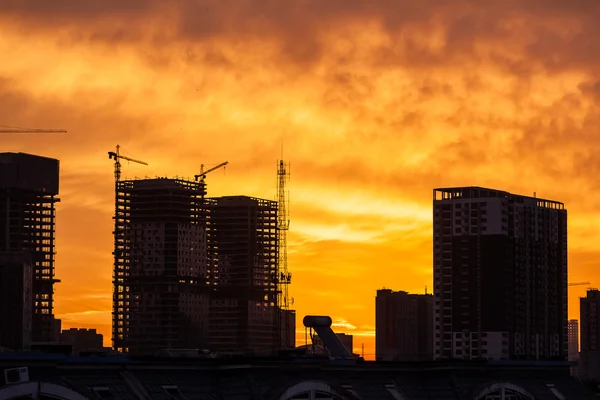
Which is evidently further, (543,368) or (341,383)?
(543,368)

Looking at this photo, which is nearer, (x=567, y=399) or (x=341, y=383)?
(x=341, y=383)

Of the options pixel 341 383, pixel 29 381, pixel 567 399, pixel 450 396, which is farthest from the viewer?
pixel 567 399

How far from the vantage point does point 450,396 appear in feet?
508

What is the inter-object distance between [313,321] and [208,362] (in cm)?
4290

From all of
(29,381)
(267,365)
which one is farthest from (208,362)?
(29,381)

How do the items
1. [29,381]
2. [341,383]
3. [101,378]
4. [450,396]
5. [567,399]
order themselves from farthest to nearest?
[567,399] → [450,396] → [341,383] → [101,378] → [29,381]

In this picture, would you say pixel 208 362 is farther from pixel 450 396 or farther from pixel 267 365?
pixel 450 396

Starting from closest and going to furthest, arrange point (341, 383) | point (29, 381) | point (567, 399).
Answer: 1. point (29, 381)
2. point (341, 383)
3. point (567, 399)

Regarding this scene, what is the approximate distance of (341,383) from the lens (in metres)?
143

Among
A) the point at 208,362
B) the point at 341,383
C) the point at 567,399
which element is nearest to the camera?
the point at 208,362

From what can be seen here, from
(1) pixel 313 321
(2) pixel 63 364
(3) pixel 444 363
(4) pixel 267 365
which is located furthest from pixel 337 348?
(2) pixel 63 364

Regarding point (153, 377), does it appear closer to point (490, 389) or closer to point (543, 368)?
point (490, 389)

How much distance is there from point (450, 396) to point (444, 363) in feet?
12.3

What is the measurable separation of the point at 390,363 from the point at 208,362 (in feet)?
87.1
